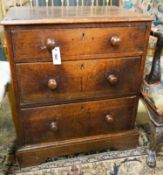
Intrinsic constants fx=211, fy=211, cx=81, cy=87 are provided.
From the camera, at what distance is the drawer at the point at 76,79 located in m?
0.92

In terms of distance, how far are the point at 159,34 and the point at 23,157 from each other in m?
0.90

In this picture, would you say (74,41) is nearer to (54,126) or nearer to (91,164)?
(54,126)

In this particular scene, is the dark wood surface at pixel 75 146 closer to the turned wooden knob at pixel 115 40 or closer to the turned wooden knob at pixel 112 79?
the turned wooden knob at pixel 112 79

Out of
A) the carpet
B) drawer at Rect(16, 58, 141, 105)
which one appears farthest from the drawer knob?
the carpet

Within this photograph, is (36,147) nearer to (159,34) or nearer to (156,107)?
(156,107)

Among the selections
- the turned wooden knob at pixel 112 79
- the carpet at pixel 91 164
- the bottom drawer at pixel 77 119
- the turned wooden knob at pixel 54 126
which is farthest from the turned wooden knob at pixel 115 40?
the carpet at pixel 91 164

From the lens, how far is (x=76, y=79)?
3.20ft

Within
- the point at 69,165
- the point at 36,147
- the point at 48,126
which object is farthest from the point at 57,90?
the point at 69,165

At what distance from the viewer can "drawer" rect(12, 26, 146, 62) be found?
84 centimetres

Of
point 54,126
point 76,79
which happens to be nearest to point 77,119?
point 54,126

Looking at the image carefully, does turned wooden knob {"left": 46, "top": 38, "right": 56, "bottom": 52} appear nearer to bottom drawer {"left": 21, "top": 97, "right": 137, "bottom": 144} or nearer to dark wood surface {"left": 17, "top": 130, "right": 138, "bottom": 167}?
bottom drawer {"left": 21, "top": 97, "right": 137, "bottom": 144}

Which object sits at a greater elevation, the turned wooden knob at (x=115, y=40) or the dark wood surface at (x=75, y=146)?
the turned wooden knob at (x=115, y=40)

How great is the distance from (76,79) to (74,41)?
0.59ft

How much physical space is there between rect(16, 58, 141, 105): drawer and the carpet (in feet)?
1.24
